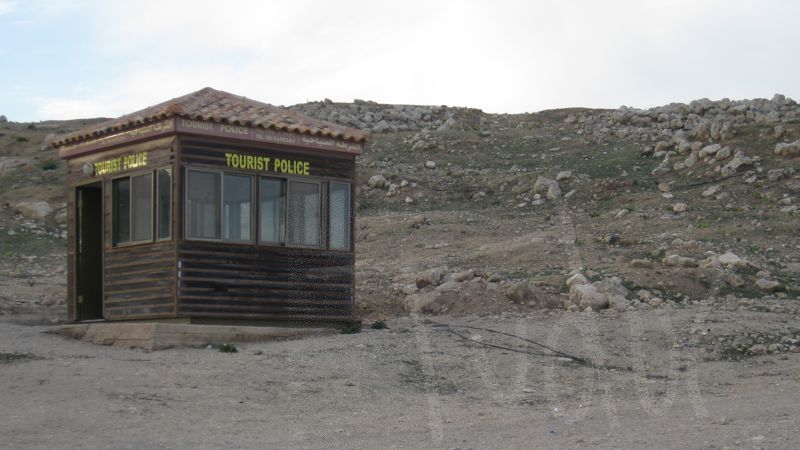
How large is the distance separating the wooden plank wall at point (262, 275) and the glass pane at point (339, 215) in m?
Result: 0.14

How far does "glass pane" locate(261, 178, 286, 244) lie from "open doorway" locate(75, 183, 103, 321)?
9.49 ft

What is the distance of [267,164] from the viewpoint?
16641 millimetres

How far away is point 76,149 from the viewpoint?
57.4ft

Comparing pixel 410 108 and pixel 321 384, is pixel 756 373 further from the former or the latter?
pixel 410 108

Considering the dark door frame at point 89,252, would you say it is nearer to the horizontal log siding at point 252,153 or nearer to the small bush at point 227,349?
the horizontal log siding at point 252,153

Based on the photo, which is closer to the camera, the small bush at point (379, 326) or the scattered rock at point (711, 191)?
the small bush at point (379, 326)

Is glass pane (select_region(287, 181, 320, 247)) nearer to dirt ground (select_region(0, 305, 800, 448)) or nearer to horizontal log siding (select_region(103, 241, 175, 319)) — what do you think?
dirt ground (select_region(0, 305, 800, 448))

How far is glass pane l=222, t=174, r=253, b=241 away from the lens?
1627 centimetres

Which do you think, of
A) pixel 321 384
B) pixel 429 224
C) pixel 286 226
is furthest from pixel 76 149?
pixel 429 224

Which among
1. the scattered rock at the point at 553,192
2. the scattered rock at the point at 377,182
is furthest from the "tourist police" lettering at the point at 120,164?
the scattered rock at the point at 377,182

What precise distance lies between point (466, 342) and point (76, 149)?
664 cm

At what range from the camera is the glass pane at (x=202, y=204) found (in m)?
15.9

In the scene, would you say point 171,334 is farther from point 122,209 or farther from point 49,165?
point 49,165

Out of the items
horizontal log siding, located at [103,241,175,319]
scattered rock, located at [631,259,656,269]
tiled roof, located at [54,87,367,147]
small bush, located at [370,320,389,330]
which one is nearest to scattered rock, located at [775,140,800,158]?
scattered rock, located at [631,259,656,269]
